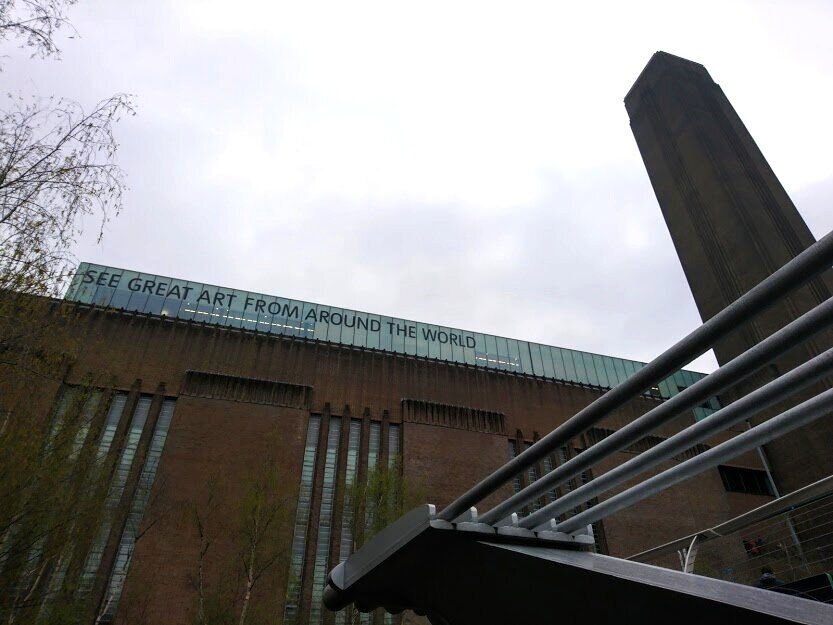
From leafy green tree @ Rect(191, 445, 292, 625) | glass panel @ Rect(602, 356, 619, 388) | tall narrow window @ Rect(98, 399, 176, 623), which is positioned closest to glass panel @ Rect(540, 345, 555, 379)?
glass panel @ Rect(602, 356, 619, 388)

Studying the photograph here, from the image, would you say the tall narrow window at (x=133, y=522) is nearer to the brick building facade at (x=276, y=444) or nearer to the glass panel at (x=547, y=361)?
the brick building facade at (x=276, y=444)

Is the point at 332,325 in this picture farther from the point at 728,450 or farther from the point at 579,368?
the point at 728,450

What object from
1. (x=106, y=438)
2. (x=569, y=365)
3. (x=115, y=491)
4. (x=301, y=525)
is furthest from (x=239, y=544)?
(x=569, y=365)

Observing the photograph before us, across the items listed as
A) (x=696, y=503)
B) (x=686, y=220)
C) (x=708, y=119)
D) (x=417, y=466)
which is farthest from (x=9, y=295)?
(x=708, y=119)

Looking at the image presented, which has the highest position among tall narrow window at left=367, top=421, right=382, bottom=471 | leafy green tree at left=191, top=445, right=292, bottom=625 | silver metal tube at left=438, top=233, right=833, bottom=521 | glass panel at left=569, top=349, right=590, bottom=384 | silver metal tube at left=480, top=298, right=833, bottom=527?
glass panel at left=569, top=349, right=590, bottom=384

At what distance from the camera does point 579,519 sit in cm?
461

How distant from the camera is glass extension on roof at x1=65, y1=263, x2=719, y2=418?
99.2 ft

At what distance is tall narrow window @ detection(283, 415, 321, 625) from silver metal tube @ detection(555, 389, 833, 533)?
800 inches

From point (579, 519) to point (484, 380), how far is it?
1079 inches

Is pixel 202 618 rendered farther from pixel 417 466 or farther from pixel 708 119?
pixel 708 119

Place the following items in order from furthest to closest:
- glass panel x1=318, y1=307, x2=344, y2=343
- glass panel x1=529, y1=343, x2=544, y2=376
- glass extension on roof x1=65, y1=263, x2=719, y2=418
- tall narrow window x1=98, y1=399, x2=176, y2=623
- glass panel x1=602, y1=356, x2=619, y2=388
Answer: glass panel x1=602, y1=356, x2=619, y2=388 → glass panel x1=529, y1=343, x2=544, y2=376 → glass panel x1=318, y1=307, x2=344, y2=343 → glass extension on roof x1=65, y1=263, x2=719, y2=418 → tall narrow window x1=98, y1=399, x2=176, y2=623

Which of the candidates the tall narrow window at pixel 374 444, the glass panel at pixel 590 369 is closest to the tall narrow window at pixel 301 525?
the tall narrow window at pixel 374 444

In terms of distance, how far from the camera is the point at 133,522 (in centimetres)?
2189

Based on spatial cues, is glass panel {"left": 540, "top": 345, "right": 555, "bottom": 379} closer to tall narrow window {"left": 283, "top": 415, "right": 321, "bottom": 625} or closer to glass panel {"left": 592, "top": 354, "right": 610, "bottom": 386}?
glass panel {"left": 592, "top": 354, "right": 610, "bottom": 386}
